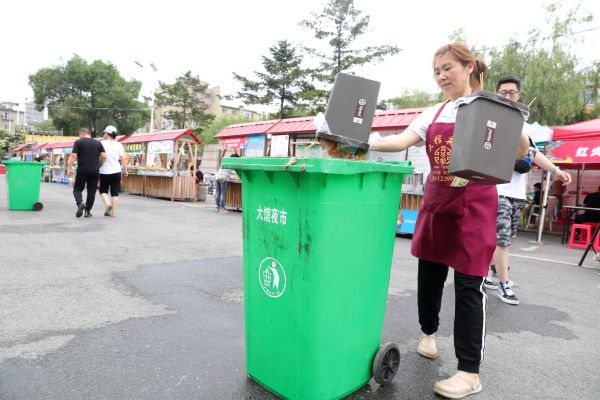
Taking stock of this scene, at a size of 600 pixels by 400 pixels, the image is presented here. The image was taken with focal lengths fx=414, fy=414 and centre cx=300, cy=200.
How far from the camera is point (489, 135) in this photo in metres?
1.70

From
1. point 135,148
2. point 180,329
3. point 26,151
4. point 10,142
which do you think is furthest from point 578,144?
point 10,142

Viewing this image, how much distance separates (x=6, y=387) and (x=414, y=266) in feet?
14.5

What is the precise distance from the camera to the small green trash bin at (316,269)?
1643mm

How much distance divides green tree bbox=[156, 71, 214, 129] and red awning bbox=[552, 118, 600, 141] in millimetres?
35664

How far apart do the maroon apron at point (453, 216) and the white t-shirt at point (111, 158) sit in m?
7.76

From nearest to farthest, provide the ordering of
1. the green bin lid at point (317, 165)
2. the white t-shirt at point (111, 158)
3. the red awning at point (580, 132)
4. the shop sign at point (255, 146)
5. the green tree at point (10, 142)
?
the green bin lid at point (317, 165) → the red awning at point (580, 132) → the white t-shirt at point (111, 158) → the shop sign at point (255, 146) → the green tree at point (10, 142)

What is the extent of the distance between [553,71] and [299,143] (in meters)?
15.3

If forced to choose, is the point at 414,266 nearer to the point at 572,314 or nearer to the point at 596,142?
the point at 572,314

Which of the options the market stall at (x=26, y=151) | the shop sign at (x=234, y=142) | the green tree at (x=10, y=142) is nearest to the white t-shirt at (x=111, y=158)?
the shop sign at (x=234, y=142)

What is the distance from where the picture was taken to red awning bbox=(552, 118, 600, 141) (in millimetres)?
7952

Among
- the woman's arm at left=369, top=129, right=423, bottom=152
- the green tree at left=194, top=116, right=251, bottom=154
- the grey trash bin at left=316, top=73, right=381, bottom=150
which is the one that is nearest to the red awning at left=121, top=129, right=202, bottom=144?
the grey trash bin at left=316, top=73, right=381, bottom=150

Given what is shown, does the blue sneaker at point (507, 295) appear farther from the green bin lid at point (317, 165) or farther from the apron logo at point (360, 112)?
the apron logo at point (360, 112)

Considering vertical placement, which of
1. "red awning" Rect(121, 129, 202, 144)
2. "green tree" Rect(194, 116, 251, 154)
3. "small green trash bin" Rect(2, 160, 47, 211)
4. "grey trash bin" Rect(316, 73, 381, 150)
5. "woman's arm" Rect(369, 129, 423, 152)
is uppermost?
"green tree" Rect(194, 116, 251, 154)

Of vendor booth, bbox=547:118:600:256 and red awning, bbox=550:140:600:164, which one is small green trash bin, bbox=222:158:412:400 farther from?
red awning, bbox=550:140:600:164
